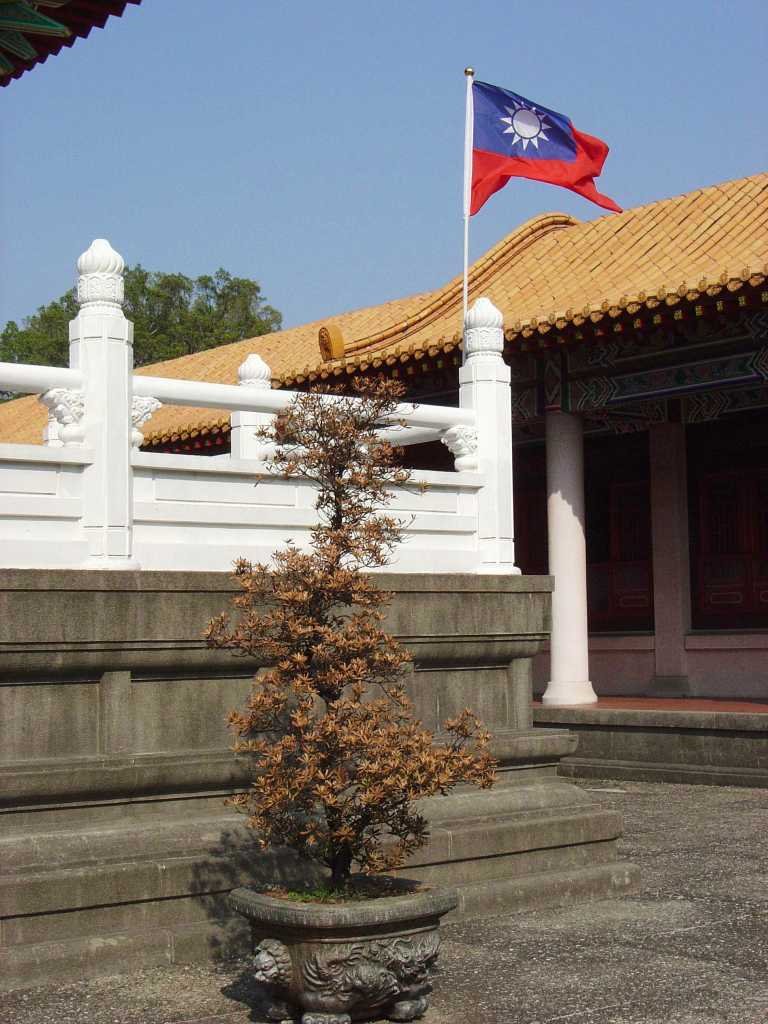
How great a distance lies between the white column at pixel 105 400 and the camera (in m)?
6.43

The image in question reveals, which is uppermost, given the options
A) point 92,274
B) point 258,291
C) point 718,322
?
Answer: point 258,291

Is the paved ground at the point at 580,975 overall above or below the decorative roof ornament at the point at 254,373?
below

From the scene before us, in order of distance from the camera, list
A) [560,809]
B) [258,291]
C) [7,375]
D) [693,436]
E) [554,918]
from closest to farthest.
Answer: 1. [7,375]
2. [554,918]
3. [560,809]
4. [693,436]
5. [258,291]

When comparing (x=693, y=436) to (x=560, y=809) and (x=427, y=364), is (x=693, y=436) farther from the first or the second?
(x=560, y=809)

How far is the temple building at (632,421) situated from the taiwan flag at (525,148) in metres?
1.08

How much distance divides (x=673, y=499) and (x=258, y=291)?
1351 inches

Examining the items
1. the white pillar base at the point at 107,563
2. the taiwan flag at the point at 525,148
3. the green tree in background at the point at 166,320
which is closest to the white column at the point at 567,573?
the taiwan flag at the point at 525,148

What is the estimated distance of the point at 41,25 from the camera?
6984 millimetres

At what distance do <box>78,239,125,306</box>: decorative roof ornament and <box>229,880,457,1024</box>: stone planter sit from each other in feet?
9.13

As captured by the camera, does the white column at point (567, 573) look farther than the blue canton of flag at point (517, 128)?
Yes

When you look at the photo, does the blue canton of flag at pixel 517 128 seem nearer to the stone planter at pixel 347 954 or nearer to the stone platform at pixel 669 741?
the stone platform at pixel 669 741

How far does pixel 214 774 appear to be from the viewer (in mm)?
6461

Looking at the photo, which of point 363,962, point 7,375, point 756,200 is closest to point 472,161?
point 756,200

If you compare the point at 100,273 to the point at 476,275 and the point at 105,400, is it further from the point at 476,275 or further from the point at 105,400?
the point at 476,275
